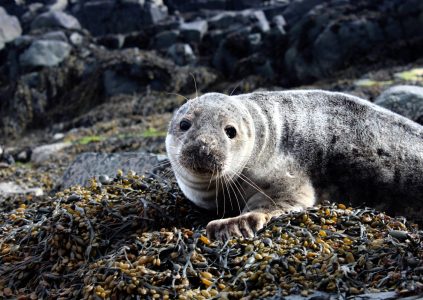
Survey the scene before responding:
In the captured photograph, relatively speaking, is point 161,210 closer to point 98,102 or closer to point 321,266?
point 321,266

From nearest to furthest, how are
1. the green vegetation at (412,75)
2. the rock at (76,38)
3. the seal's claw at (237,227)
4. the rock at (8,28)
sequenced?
the seal's claw at (237,227), the green vegetation at (412,75), the rock at (76,38), the rock at (8,28)

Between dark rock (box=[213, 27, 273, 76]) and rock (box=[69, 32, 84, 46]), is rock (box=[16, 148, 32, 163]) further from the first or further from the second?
rock (box=[69, 32, 84, 46])

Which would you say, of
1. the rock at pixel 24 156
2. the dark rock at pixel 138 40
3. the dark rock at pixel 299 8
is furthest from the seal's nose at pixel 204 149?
the dark rock at pixel 299 8

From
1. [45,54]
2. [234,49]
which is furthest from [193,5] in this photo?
[45,54]

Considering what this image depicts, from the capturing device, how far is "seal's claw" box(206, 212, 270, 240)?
4227 mm

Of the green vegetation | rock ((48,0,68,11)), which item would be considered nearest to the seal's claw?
the green vegetation

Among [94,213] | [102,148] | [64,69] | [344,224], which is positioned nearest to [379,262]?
[344,224]

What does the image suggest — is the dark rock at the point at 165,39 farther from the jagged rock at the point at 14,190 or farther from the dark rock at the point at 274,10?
the jagged rock at the point at 14,190

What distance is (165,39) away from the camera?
23.6 metres

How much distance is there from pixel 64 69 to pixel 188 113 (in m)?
18.1

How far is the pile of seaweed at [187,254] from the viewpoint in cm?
350

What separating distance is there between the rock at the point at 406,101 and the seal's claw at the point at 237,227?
5121 millimetres

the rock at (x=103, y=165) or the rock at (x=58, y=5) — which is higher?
the rock at (x=58, y=5)

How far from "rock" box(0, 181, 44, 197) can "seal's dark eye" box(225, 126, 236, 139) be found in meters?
4.76
